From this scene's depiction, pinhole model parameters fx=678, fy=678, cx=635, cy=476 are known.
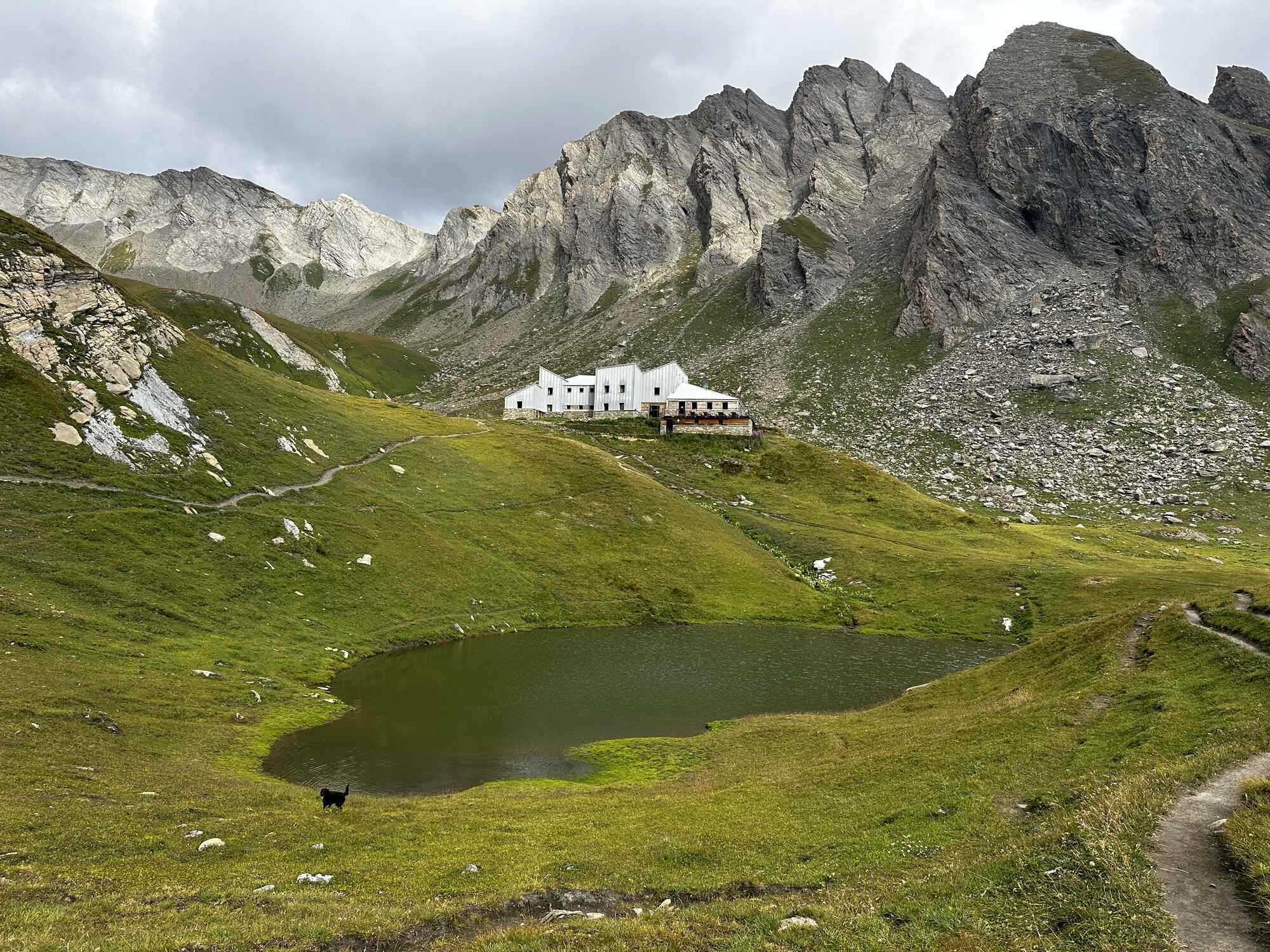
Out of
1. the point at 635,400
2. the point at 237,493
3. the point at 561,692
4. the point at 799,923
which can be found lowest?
the point at 561,692

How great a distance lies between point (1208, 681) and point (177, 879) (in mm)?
39110

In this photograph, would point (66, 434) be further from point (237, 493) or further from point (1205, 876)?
point (1205, 876)

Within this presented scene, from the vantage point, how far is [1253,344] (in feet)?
507

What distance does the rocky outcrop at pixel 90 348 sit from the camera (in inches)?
2689

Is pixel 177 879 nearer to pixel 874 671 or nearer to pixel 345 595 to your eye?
pixel 345 595

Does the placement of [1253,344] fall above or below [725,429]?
above

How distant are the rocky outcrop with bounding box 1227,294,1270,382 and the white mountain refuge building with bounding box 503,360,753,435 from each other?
113 m

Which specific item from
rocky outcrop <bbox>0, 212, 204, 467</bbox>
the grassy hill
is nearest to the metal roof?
the grassy hill

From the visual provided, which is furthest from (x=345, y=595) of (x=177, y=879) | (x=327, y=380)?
(x=327, y=380)

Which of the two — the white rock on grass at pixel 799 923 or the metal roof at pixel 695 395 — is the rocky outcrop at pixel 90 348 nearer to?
the white rock on grass at pixel 799 923

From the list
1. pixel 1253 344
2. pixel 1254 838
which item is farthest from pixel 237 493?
pixel 1253 344

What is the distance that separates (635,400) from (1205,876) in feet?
495

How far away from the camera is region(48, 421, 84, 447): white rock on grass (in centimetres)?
6384

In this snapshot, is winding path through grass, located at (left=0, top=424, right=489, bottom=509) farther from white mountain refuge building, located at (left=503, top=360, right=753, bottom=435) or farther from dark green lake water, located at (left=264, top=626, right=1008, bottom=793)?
white mountain refuge building, located at (left=503, top=360, right=753, bottom=435)
